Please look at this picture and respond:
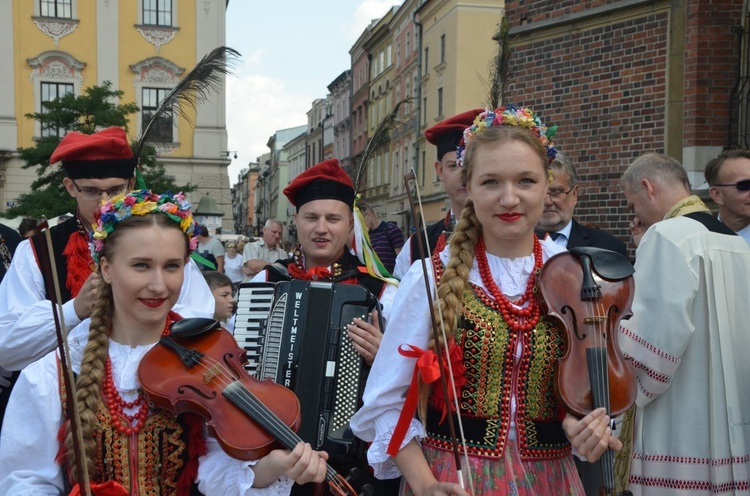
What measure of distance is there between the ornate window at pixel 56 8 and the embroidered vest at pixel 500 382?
32106mm

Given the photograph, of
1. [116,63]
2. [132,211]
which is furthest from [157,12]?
[132,211]

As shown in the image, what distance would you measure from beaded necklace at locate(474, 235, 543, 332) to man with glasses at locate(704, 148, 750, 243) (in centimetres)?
213

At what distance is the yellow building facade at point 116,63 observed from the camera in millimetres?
30672

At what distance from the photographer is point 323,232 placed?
158 inches

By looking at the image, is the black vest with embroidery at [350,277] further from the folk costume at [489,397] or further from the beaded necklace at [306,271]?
the folk costume at [489,397]

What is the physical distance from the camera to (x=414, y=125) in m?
35.1

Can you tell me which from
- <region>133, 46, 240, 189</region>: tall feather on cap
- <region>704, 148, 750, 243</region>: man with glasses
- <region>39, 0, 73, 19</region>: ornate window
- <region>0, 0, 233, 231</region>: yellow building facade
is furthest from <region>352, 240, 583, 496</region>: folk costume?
<region>39, 0, 73, 19</region>: ornate window

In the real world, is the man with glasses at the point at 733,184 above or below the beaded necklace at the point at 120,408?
above

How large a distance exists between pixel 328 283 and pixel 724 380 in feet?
5.77

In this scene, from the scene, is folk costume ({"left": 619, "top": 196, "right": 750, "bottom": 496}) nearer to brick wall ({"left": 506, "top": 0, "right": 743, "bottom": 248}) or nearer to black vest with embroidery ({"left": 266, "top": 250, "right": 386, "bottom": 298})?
black vest with embroidery ({"left": 266, "top": 250, "right": 386, "bottom": 298})

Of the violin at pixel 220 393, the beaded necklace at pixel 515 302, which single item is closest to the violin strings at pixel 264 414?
the violin at pixel 220 393

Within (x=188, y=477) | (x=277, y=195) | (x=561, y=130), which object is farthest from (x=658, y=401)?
(x=277, y=195)

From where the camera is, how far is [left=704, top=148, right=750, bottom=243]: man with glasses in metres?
4.25

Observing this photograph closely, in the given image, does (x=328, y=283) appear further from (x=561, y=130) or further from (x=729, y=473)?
(x=561, y=130)
